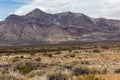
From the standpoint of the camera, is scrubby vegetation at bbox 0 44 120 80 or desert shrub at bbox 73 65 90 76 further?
desert shrub at bbox 73 65 90 76

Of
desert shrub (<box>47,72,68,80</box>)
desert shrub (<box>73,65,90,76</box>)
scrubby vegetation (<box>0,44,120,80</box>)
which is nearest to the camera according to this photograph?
desert shrub (<box>47,72,68,80</box>)

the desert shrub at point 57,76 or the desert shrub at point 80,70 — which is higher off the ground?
the desert shrub at point 57,76

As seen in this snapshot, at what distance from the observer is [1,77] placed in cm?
1288

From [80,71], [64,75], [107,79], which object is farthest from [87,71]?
[64,75]

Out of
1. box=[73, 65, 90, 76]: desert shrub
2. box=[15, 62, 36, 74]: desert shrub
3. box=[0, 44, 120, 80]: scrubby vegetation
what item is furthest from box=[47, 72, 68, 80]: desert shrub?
box=[15, 62, 36, 74]: desert shrub

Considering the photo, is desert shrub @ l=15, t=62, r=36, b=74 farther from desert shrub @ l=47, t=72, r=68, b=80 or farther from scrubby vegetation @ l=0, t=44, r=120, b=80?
desert shrub @ l=47, t=72, r=68, b=80

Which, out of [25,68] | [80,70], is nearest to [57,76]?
[80,70]

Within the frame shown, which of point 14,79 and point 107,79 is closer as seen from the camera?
point 14,79

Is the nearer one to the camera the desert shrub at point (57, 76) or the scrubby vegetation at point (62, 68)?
the desert shrub at point (57, 76)

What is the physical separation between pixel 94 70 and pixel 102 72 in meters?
0.55

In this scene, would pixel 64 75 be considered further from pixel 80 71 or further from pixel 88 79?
pixel 80 71

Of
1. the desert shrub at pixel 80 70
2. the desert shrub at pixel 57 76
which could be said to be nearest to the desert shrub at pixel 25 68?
the desert shrub at pixel 80 70

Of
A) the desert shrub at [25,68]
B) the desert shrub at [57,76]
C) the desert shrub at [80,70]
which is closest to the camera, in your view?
the desert shrub at [57,76]

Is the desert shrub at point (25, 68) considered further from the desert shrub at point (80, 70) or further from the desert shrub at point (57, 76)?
the desert shrub at point (57, 76)
